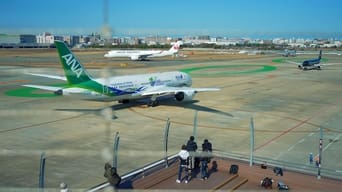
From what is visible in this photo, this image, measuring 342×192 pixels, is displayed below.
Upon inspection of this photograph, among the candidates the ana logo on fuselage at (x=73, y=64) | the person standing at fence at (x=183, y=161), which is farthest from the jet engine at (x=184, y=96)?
the person standing at fence at (x=183, y=161)

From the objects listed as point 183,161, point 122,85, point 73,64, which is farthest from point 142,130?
point 183,161

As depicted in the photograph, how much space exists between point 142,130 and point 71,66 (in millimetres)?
5537

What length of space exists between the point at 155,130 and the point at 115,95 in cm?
529

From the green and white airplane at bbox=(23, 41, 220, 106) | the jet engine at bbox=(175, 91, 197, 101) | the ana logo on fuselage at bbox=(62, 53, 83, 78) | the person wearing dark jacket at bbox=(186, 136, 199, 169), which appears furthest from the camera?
the jet engine at bbox=(175, 91, 197, 101)

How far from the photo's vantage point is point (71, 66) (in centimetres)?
2022

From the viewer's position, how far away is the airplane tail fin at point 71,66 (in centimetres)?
1963

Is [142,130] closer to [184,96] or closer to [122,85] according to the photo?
[122,85]

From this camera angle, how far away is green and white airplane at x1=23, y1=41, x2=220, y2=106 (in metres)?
20.1

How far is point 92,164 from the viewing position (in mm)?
13523

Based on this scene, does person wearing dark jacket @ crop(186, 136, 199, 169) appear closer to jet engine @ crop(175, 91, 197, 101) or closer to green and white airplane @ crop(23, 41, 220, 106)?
green and white airplane @ crop(23, 41, 220, 106)

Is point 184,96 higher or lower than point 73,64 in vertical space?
lower

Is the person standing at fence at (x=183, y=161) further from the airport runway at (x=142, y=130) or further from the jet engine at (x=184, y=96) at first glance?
the jet engine at (x=184, y=96)

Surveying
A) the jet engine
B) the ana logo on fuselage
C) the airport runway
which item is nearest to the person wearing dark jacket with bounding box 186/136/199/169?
the airport runway

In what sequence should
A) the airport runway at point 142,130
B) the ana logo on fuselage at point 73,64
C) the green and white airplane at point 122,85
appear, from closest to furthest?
the airport runway at point 142,130 → the ana logo on fuselage at point 73,64 → the green and white airplane at point 122,85
